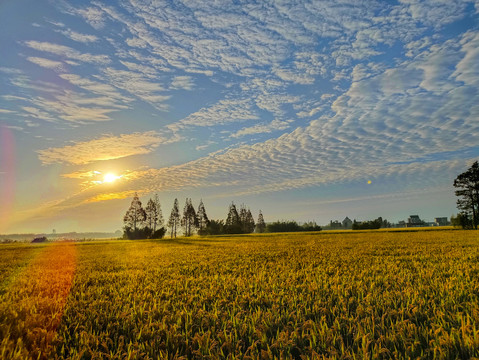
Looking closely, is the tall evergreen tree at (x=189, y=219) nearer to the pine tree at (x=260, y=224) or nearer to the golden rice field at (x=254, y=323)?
the pine tree at (x=260, y=224)

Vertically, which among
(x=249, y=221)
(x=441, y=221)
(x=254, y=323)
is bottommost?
(x=254, y=323)

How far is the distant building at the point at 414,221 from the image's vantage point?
156 meters

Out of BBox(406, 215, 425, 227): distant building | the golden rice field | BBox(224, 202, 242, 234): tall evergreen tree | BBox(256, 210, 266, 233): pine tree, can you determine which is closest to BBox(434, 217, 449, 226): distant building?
BBox(406, 215, 425, 227): distant building

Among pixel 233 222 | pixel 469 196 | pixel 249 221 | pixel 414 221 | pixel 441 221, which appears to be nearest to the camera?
pixel 469 196

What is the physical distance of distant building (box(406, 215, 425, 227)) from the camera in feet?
512

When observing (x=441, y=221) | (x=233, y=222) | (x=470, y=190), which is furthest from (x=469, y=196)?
(x=441, y=221)

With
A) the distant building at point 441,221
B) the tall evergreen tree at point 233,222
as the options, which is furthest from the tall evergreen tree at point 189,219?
the distant building at point 441,221

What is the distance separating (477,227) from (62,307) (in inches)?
3263

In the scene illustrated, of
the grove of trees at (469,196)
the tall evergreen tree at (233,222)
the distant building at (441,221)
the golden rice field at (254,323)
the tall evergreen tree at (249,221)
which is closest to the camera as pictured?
the golden rice field at (254,323)

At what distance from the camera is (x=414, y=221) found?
161 meters

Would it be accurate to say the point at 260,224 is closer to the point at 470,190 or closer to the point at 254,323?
the point at 470,190

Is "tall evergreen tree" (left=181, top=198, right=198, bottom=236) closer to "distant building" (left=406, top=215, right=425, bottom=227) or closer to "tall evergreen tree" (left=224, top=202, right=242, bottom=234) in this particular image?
"tall evergreen tree" (left=224, top=202, right=242, bottom=234)

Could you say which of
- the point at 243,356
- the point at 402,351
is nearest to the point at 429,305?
the point at 402,351

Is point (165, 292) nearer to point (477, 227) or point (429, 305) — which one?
point (429, 305)
